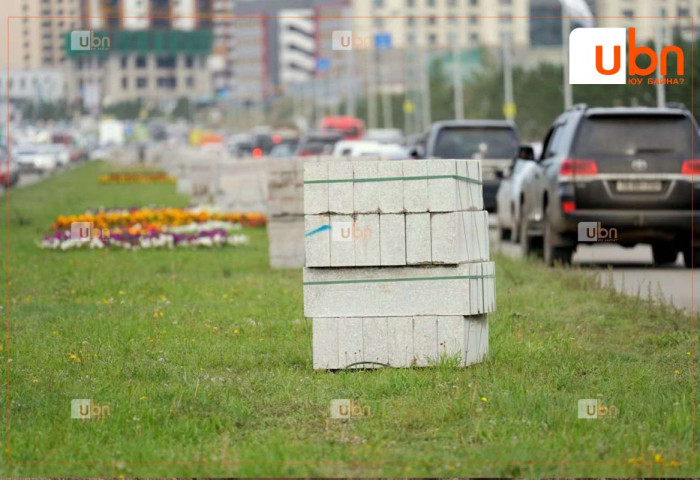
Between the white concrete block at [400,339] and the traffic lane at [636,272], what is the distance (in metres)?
4.84

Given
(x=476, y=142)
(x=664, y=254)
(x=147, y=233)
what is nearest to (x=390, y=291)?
(x=664, y=254)

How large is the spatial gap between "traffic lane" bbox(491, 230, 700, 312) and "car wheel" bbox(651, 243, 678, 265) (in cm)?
13

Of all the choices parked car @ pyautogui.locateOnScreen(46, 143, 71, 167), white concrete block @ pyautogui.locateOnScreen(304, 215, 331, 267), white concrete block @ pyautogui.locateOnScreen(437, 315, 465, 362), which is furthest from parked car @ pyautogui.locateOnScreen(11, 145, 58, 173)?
white concrete block @ pyautogui.locateOnScreen(437, 315, 465, 362)

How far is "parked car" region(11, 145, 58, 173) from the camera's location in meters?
89.8

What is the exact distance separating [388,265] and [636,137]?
994 cm

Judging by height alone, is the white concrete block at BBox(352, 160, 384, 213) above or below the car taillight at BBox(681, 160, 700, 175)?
above

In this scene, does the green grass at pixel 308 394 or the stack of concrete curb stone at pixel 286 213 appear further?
the stack of concrete curb stone at pixel 286 213

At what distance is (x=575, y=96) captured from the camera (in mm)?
74438

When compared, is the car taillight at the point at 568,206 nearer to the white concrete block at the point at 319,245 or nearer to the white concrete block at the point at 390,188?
the white concrete block at the point at 390,188

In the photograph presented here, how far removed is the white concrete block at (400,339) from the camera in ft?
30.8

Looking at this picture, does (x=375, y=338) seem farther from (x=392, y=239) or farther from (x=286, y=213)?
(x=286, y=213)

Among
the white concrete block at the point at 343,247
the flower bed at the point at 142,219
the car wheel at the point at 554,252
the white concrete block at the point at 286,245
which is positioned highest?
the white concrete block at the point at 343,247

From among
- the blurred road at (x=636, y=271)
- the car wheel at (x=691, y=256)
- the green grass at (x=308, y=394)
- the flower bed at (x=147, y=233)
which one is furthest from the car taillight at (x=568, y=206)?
the flower bed at (x=147, y=233)

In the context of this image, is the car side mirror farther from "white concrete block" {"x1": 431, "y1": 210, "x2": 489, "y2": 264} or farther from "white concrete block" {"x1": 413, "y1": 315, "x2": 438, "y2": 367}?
"white concrete block" {"x1": 413, "y1": 315, "x2": 438, "y2": 367}
